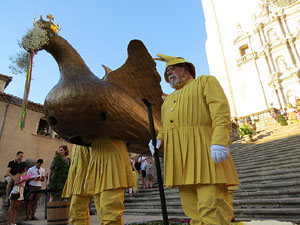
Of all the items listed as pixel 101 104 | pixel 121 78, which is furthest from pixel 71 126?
pixel 121 78

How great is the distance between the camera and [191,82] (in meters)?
2.24

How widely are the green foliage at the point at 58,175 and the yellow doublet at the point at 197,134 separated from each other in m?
3.20

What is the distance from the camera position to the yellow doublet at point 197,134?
1774 millimetres

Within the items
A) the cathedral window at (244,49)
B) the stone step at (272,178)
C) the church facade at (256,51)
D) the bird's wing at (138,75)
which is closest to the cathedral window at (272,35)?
the church facade at (256,51)

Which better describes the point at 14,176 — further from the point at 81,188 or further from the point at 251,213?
the point at 251,213

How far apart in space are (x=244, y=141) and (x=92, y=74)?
1231 centimetres

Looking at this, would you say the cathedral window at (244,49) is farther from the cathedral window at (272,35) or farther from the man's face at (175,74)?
the man's face at (175,74)

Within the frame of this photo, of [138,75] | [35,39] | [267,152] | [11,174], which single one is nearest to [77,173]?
[138,75]

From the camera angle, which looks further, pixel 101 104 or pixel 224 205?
pixel 101 104

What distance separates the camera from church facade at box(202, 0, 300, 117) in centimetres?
2300

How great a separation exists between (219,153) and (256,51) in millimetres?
27185

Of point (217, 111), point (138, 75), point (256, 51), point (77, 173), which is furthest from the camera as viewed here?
point (256, 51)

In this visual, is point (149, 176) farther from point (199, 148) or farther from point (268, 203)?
point (199, 148)

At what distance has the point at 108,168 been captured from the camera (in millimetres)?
2781
